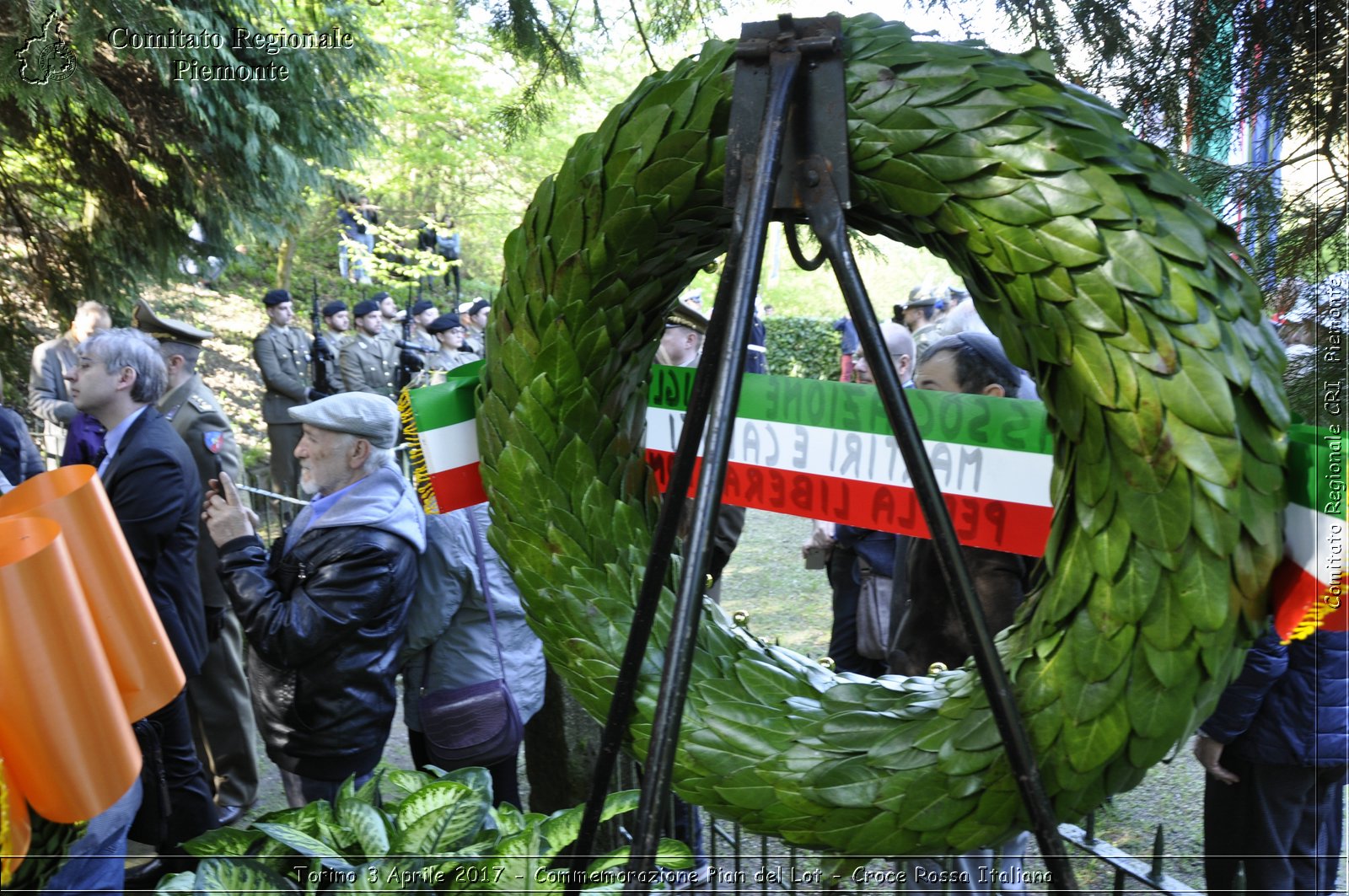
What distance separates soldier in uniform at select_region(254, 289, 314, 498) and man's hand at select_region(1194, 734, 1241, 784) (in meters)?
8.58

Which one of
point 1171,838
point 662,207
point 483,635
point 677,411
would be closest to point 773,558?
point 1171,838

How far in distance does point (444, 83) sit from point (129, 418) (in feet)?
26.7

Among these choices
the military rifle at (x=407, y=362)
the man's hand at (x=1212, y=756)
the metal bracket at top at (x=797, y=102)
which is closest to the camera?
the metal bracket at top at (x=797, y=102)

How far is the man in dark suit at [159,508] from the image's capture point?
378cm

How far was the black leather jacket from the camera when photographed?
10.4 ft

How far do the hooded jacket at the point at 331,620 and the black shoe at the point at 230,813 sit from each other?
4.76 ft

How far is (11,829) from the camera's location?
156 centimetres

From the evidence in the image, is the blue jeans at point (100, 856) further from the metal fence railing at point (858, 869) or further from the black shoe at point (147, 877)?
the black shoe at point (147, 877)

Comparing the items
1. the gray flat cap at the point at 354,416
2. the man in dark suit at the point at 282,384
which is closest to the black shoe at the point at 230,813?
the gray flat cap at the point at 354,416

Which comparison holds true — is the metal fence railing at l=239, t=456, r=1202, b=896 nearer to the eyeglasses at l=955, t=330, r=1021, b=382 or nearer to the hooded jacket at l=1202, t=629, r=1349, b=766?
the hooded jacket at l=1202, t=629, r=1349, b=766

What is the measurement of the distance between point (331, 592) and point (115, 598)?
52.9 inches

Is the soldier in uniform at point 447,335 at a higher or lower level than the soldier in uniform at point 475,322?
lower

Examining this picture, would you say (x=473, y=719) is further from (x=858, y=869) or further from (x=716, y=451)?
(x=716, y=451)

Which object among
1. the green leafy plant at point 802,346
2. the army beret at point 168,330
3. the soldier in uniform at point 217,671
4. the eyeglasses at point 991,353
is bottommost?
the soldier in uniform at point 217,671
